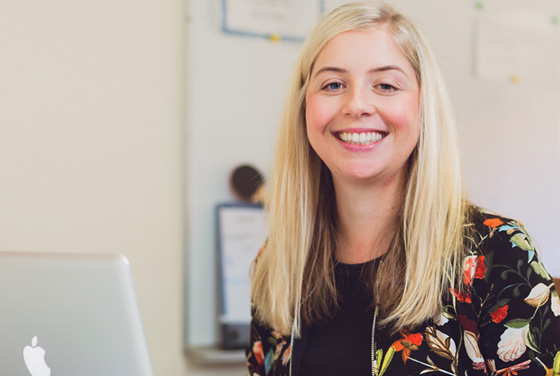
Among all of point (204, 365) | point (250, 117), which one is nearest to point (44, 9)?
point (250, 117)

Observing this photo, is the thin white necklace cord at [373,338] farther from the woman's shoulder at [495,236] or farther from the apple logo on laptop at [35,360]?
the apple logo on laptop at [35,360]

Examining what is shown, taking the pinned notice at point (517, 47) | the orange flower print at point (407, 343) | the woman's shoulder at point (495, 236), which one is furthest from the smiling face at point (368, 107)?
the pinned notice at point (517, 47)

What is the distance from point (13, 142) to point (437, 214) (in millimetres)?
1258

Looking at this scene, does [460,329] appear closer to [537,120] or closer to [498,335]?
[498,335]

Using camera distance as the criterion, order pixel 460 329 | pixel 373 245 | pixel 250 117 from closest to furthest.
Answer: pixel 460 329, pixel 373 245, pixel 250 117

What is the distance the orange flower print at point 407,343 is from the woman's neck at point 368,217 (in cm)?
19

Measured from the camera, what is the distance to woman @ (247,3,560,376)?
121 centimetres

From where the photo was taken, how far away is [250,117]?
2.29m

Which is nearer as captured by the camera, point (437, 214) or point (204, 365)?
point (437, 214)

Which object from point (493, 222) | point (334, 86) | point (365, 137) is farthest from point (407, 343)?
point (334, 86)

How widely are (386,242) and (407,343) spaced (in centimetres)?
22

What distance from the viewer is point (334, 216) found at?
156cm

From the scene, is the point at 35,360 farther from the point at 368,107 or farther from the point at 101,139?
the point at 101,139

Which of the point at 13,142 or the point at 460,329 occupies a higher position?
the point at 13,142
